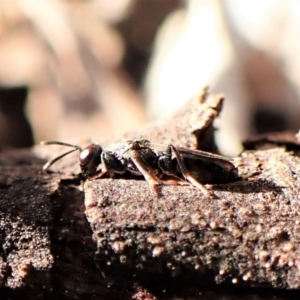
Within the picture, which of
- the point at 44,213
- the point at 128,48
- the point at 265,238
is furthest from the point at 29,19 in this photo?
the point at 265,238

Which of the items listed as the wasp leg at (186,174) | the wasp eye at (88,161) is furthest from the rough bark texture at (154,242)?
the wasp eye at (88,161)

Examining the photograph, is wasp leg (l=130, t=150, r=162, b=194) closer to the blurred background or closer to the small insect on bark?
the small insect on bark

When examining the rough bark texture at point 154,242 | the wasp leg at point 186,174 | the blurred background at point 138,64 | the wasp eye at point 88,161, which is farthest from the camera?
the blurred background at point 138,64

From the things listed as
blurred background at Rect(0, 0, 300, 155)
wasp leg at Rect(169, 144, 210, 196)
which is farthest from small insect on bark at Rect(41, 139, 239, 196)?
blurred background at Rect(0, 0, 300, 155)

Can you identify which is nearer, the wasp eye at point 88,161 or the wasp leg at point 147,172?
the wasp leg at point 147,172

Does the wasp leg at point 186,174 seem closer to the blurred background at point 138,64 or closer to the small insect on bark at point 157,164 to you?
the small insect on bark at point 157,164

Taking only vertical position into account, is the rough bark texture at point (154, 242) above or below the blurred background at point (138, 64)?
below

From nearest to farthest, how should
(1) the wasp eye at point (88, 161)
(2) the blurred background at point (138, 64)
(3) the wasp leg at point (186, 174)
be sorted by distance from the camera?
(3) the wasp leg at point (186, 174) → (1) the wasp eye at point (88, 161) → (2) the blurred background at point (138, 64)
